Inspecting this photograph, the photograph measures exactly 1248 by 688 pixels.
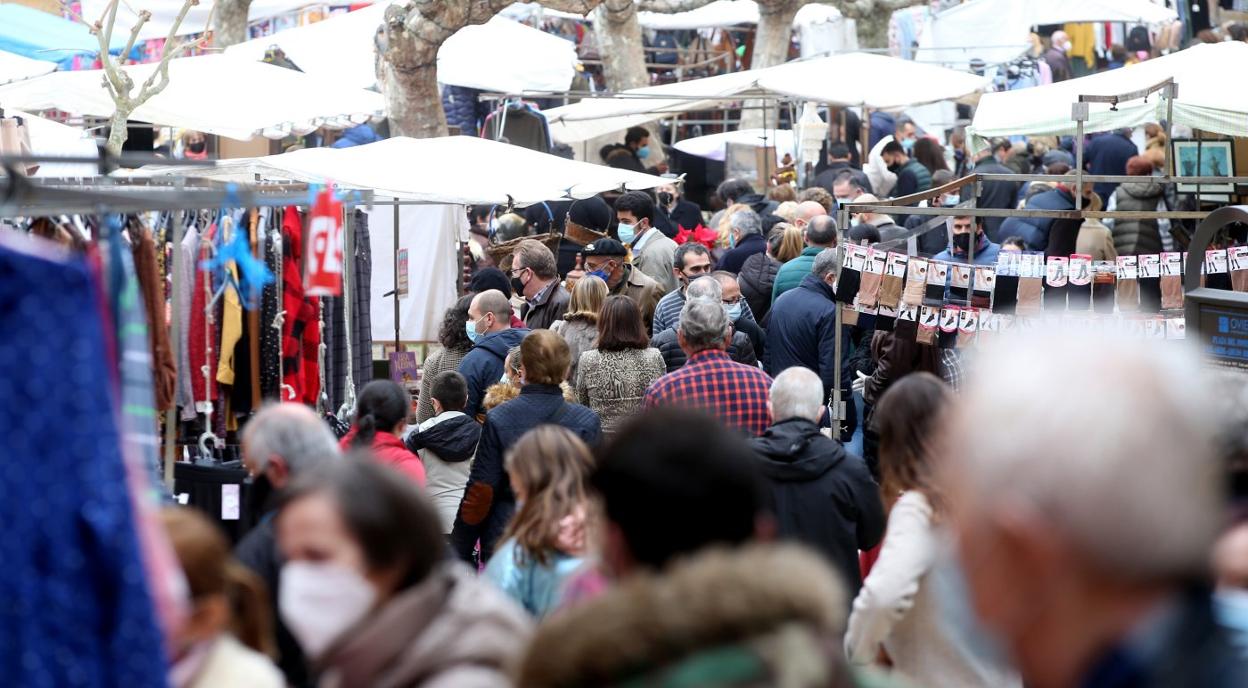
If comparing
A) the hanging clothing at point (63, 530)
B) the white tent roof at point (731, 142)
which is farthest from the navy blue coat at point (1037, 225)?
the hanging clothing at point (63, 530)

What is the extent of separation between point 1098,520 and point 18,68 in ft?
47.2

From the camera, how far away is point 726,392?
653 centimetres

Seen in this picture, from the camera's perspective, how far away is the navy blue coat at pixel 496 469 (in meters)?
6.19

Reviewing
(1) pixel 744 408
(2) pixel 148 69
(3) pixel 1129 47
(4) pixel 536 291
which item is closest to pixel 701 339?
(1) pixel 744 408

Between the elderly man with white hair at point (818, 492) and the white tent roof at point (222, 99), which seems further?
the white tent roof at point (222, 99)

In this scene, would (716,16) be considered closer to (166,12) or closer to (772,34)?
(772,34)

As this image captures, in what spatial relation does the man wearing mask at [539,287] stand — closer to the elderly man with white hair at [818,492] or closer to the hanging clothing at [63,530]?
the elderly man with white hair at [818,492]

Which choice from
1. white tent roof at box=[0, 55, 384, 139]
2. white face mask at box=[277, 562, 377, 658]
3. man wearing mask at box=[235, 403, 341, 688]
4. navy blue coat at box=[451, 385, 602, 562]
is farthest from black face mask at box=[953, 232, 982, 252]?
white face mask at box=[277, 562, 377, 658]

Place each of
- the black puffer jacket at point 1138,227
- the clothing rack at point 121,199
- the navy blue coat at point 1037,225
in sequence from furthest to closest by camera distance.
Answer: the navy blue coat at point 1037,225 → the black puffer jacket at point 1138,227 → the clothing rack at point 121,199

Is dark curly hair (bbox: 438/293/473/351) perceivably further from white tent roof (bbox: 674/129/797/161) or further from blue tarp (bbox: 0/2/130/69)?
white tent roof (bbox: 674/129/797/161)

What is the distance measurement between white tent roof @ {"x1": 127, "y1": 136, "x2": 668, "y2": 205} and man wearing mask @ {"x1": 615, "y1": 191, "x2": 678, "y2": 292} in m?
0.22

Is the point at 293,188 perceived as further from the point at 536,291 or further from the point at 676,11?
the point at 676,11

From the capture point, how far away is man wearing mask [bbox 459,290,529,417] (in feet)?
26.0

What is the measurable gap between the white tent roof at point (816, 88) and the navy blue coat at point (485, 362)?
8034mm
